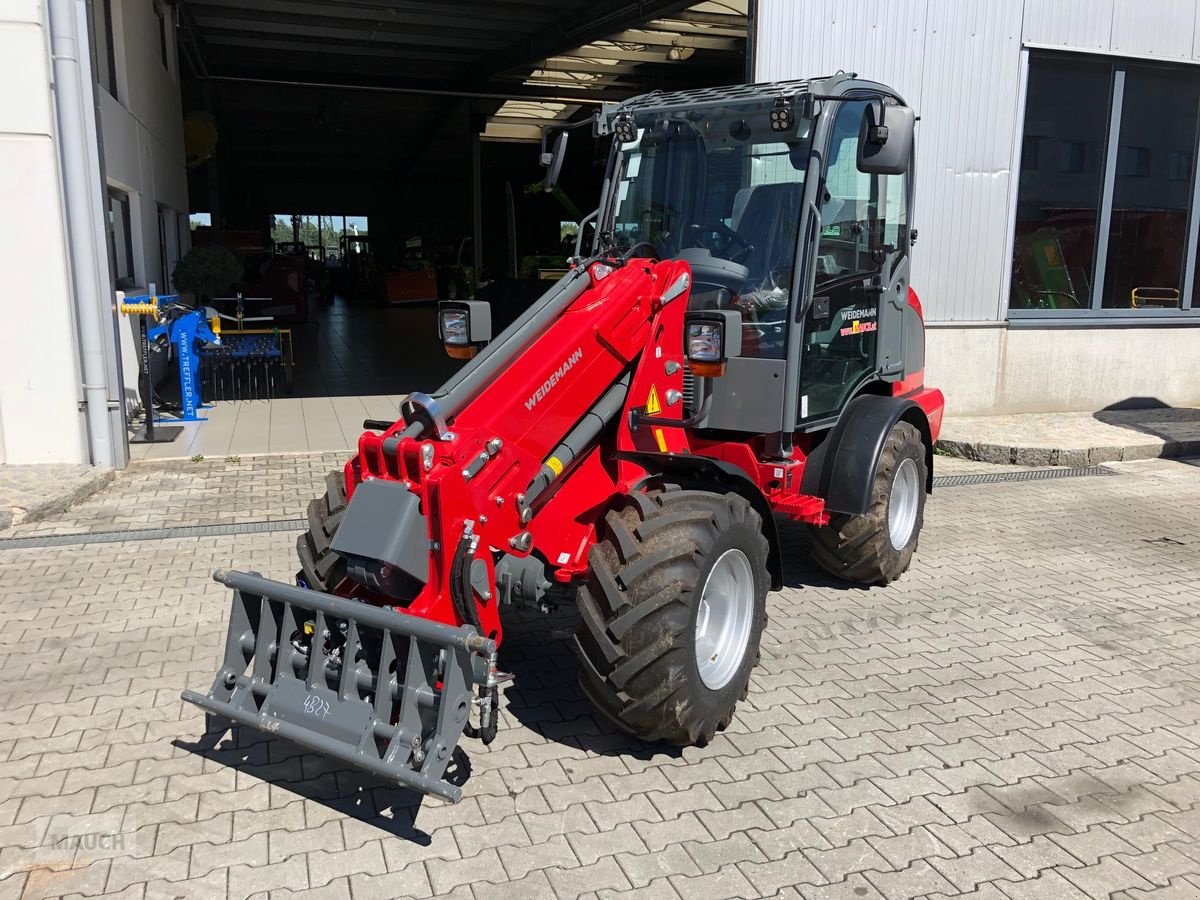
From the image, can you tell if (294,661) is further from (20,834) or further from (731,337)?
(731,337)

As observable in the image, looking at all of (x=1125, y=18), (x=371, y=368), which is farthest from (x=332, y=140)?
(x=1125, y=18)

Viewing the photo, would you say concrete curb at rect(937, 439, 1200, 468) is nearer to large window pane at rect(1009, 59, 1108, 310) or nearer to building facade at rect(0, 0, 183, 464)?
large window pane at rect(1009, 59, 1108, 310)

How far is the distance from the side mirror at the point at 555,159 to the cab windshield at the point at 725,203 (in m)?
0.33

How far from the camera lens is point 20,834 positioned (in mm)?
3256

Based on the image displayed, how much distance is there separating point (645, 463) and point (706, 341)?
584 millimetres

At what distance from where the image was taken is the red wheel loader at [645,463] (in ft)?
10.8

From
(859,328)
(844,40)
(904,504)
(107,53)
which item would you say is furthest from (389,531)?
(107,53)

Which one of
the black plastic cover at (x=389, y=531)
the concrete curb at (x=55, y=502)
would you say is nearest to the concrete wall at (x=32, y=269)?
the concrete curb at (x=55, y=502)

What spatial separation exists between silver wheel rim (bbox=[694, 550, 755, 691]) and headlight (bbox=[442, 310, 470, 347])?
1.44m

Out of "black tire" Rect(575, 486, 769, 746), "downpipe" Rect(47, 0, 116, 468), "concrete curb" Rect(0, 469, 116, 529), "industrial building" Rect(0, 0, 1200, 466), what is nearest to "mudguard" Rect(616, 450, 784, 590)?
"black tire" Rect(575, 486, 769, 746)

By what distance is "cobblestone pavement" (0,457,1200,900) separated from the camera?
3119 millimetres

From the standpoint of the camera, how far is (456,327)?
4230 millimetres

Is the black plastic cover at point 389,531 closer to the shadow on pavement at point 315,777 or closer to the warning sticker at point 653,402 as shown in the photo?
the shadow on pavement at point 315,777

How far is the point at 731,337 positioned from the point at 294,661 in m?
2.17
